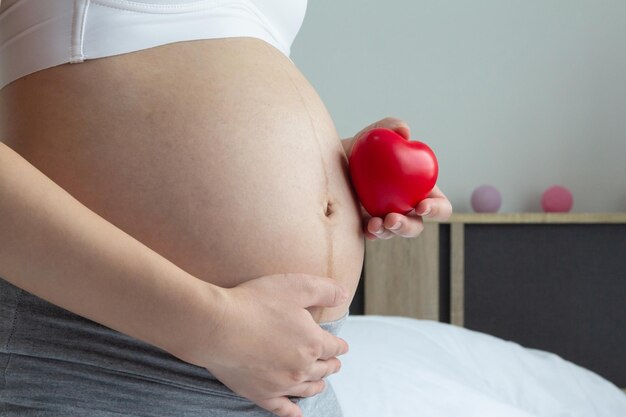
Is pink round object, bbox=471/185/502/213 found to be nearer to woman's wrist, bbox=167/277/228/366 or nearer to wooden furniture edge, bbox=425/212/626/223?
wooden furniture edge, bbox=425/212/626/223

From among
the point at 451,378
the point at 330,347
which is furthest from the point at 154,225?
the point at 451,378

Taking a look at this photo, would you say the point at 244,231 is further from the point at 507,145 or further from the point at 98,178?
the point at 507,145

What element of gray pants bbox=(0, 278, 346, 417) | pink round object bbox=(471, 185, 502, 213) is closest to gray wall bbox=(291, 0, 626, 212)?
pink round object bbox=(471, 185, 502, 213)

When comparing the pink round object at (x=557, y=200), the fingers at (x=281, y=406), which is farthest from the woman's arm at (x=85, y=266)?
the pink round object at (x=557, y=200)

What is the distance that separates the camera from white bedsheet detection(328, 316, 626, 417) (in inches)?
51.2

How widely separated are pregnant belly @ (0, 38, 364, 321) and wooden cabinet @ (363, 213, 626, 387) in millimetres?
2019

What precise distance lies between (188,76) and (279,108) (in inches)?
3.7

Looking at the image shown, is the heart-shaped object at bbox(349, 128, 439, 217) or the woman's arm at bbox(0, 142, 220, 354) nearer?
the woman's arm at bbox(0, 142, 220, 354)

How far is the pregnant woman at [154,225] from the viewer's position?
0.59 meters

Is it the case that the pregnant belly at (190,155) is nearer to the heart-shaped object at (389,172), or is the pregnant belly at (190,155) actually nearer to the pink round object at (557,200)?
the heart-shaped object at (389,172)

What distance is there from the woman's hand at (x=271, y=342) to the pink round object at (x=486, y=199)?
7.53ft

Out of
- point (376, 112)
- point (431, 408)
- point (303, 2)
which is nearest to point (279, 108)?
point (303, 2)

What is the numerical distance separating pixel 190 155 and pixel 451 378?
3.33ft

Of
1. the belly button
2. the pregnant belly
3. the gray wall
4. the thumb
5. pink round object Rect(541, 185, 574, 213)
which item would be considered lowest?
pink round object Rect(541, 185, 574, 213)
